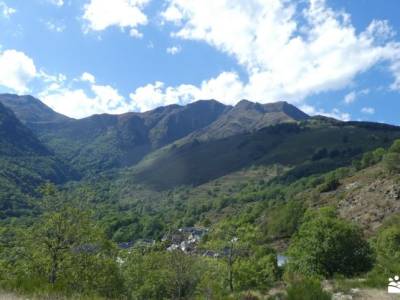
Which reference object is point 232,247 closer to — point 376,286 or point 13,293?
point 376,286

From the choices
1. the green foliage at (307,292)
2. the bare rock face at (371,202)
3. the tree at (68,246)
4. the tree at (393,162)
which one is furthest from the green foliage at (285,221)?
the green foliage at (307,292)

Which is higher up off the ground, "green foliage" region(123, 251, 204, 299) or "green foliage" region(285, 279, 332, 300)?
"green foliage" region(285, 279, 332, 300)

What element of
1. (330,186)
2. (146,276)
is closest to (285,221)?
(330,186)

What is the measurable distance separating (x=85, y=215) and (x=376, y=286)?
15.3 metres

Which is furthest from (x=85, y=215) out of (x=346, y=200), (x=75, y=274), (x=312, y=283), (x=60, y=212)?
(x=346, y=200)

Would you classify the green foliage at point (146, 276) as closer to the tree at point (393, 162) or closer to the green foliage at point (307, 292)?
the green foliage at point (307, 292)

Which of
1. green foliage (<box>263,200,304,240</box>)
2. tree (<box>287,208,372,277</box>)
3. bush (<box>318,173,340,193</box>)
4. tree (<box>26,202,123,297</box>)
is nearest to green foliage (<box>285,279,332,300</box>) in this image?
tree (<box>26,202,123,297</box>)

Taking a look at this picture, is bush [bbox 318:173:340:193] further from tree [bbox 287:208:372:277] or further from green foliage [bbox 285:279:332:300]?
green foliage [bbox 285:279:332:300]

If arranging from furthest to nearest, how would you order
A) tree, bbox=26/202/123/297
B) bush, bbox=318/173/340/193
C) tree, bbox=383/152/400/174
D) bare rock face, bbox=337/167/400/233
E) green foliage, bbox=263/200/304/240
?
bush, bbox=318/173/340/193
green foliage, bbox=263/200/304/240
tree, bbox=383/152/400/174
bare rock face, bbox=337/167/400/233
tree, bbox=26/202/123/297

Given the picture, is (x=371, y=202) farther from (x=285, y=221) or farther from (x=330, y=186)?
(x=330, y=186)

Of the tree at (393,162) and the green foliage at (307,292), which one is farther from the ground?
the tree at (393,162)

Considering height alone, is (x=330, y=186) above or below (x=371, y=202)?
above

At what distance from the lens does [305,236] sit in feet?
111

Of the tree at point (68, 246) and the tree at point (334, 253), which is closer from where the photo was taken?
the tree at point (68, 246)
